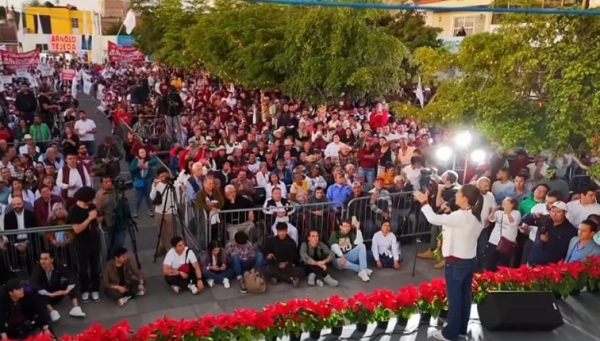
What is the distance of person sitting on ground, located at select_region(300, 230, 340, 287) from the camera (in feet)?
28.1

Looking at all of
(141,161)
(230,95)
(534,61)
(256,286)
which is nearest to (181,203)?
(141,161)

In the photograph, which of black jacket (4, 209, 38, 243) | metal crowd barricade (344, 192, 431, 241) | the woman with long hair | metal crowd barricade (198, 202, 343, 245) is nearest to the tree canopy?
metal crowd barricade (344, 192, 431, 241)

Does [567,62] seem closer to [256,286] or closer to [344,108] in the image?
[256,286]

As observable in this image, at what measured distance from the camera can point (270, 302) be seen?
7973 mm

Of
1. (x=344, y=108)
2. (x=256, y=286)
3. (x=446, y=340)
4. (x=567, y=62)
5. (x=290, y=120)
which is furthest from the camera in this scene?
(x=344, y=108)

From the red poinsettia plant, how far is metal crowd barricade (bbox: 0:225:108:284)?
2432 mm

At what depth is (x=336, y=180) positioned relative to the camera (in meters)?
10.0

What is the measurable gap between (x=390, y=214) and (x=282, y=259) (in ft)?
8.05

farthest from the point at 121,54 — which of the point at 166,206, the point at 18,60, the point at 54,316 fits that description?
the point at 54,316

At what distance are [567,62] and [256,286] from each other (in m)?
5.27

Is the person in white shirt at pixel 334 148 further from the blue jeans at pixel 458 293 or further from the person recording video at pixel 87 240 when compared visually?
the blue jeans at pixel 458 293

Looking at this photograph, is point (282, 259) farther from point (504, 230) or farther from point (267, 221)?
point (504, 230)

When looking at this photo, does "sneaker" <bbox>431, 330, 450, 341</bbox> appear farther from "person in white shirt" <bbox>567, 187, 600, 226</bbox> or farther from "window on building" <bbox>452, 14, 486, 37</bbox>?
"window on building" <bbox>452, 14, 486, 37</bbox>

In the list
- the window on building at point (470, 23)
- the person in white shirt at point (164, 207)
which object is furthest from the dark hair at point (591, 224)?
the window on building at point (470, 23)
